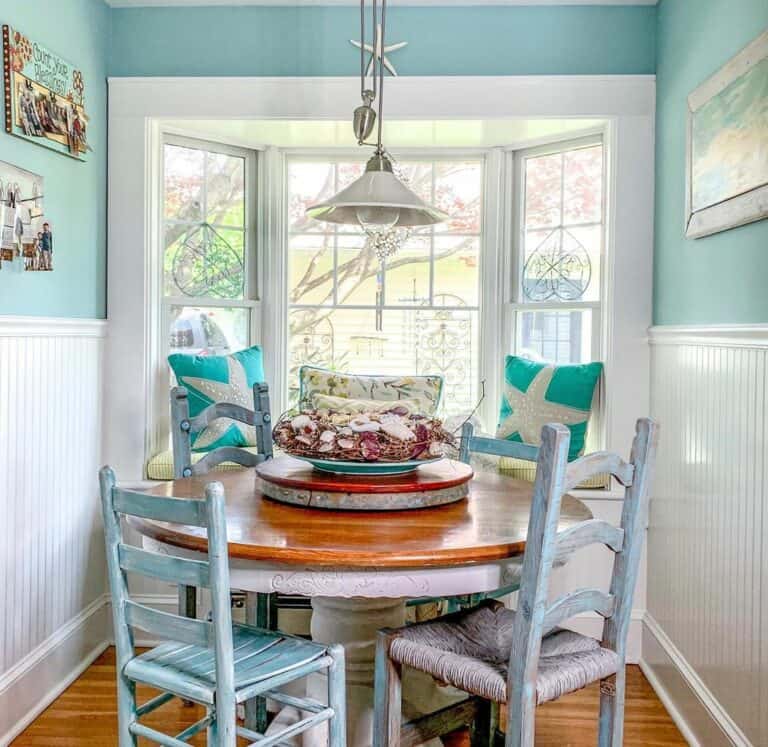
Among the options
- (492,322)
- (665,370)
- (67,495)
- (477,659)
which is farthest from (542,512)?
(492,322)

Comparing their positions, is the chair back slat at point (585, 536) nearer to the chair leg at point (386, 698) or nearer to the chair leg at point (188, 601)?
the chair leg at point (386, 698)

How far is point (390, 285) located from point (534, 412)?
986 mm

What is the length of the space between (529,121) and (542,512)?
85.1 inches

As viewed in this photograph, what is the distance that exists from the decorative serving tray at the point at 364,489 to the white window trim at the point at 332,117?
134 centimetres

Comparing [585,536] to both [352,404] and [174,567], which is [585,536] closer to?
[174,567]

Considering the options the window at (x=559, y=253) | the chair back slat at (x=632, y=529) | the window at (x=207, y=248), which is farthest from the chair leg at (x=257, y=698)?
the window at (x=559, y=253)

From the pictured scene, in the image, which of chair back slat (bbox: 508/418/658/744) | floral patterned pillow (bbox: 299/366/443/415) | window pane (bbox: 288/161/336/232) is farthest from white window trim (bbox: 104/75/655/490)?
chair back slat (bbox: 508/418/658/744)

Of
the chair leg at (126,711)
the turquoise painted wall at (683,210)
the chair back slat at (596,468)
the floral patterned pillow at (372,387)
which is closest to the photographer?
the chair back slat at (596,468)

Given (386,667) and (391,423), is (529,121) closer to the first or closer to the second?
(391,423)

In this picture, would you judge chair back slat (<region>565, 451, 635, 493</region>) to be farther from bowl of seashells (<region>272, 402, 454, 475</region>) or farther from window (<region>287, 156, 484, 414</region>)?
window (<region>287, 156, 484, 414</region>)

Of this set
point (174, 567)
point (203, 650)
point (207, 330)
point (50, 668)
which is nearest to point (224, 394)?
point (207, 330)

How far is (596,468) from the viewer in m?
1.80

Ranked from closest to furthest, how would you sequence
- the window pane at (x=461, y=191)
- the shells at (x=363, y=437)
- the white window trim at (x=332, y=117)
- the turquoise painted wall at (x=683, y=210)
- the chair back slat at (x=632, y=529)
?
the chair back slat at (x=632, y=529) → the shells at (x=363, y=437) → the turquoise painted wall at (x=683, y=210) → the white window trim at (x=332, y=117) → the window pane at (x=461, y=191)

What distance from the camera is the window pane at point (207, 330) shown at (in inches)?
145
